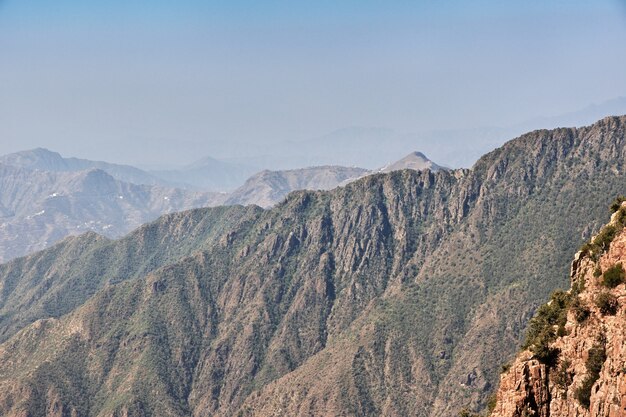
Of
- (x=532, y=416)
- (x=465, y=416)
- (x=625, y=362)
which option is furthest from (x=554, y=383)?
(x=465, y=416)

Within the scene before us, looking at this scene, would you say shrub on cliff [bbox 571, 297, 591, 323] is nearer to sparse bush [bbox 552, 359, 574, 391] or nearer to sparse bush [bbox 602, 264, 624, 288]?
sparse bush [bbox 602, 264, 624, 288]

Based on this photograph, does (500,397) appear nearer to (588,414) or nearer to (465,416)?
(588,414)

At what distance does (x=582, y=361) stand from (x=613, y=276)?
7.21 meters

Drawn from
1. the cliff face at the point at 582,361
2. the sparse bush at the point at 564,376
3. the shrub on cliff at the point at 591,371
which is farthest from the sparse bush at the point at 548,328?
the shrub on cliff at the point at 591,371

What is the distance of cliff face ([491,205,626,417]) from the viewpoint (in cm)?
5350

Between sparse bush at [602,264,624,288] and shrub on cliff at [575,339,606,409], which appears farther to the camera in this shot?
sparse bush at [602,264,624,288]

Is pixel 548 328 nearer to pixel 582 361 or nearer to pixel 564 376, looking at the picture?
pixel 564 376

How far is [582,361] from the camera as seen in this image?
57.2m

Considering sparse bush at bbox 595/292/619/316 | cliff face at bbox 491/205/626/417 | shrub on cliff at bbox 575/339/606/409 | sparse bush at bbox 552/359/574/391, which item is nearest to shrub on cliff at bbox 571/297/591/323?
cliff face at bbox 491/205/626/417

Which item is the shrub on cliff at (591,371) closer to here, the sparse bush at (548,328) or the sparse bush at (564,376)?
the sparse bush at (564,376)

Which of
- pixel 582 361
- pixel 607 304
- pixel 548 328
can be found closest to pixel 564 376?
pixel 582 361

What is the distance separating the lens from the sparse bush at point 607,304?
57.0 m

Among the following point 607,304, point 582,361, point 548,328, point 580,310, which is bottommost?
point 582,361

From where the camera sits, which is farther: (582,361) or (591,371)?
(582,361)
